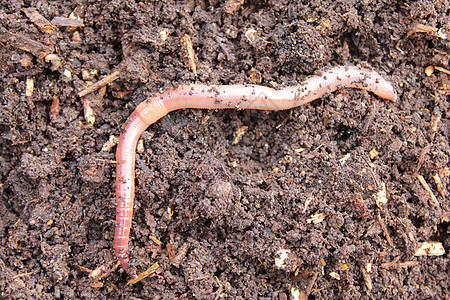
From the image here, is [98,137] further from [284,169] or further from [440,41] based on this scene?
[440,41]

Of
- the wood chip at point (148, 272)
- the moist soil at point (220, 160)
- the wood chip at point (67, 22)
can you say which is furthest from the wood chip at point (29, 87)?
the wood chip at point (148, 272)

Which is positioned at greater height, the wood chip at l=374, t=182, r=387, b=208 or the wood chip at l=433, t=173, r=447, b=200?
the wood chip at l=433, t=173, r=447, b=200

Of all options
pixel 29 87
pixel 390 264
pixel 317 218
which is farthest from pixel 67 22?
pixel 390 264

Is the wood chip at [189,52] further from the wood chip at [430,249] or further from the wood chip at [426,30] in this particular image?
the wood chip at [430,249]

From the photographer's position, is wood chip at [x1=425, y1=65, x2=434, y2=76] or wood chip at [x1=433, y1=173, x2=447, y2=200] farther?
wood chip at [x1=425, y1=65, x2=434, y2=76]

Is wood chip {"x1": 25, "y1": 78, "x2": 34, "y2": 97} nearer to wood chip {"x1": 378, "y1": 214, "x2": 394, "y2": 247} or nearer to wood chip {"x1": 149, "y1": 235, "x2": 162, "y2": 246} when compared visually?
wood chip {"x1": 149, "y1": 235, "x2": 162, "y2": 246}

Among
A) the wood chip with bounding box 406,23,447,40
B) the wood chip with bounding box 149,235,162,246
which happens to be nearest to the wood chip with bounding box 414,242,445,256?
the wood chip with bounding box 406,23,447,40
